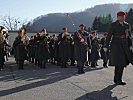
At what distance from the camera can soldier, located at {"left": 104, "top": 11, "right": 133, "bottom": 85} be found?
31.6 ft

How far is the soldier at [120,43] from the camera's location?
379 inches

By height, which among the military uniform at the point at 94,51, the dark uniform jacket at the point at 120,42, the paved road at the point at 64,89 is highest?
the dark uniform jacket at the point at 120,42

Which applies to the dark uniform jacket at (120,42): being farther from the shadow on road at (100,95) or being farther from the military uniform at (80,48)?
the military uniform at (80,48)

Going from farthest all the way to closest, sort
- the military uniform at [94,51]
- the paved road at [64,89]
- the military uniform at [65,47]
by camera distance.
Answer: the military uniform at [65,47], the military uniform at [94,51], the paved road at [64,89]

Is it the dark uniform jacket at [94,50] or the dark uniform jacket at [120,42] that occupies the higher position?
the dark uniform jacket at [120,42]

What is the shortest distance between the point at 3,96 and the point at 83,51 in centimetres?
536

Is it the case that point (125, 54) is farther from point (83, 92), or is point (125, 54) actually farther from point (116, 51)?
point (83, 92)

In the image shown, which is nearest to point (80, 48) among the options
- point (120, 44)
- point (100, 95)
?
point (120, 44)

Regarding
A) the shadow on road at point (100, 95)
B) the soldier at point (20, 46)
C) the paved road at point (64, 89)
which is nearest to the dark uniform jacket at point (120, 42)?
the paved road at point (64, 89)

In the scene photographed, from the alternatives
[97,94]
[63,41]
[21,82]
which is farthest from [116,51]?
[63,41]

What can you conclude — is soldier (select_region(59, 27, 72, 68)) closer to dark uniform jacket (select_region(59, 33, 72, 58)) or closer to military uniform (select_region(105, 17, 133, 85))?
dark uniform jacket (select_region(59, 33, 72, 58))

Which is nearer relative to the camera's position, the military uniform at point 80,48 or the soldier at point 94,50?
the military uniform at point 80,48

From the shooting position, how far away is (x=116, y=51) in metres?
9.72

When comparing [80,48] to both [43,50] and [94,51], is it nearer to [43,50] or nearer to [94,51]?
[43,50]
